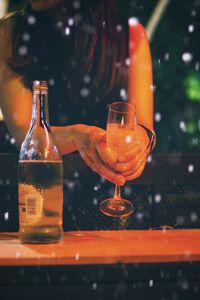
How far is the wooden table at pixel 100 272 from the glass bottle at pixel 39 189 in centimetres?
8

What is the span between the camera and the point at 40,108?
4.14ft

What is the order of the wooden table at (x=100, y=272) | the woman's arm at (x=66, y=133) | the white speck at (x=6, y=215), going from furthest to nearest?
the white speck at (x=6, y=215) → the woman's arm at (x=66, y=133) → the wooden table at (x=100, y=272)

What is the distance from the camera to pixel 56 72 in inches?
87.5

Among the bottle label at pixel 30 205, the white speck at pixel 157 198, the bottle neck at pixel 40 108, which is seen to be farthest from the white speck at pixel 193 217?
the bottle label at pixel 30 205

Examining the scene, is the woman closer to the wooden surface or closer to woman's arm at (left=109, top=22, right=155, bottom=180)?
woman's arm at (left=109, top=22, right=155, bottom=180)

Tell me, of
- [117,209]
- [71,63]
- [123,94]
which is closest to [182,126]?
[123,94]

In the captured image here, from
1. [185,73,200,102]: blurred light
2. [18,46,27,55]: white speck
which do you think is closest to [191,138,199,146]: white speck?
[185,73,200,102]: blurred light

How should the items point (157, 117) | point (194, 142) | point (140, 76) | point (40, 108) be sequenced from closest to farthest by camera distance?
point (40, 108) → point (140, 76) → point (157, 117) → point (194, 142)

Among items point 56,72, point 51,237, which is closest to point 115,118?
point 51,237

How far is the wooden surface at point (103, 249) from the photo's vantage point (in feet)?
3.06

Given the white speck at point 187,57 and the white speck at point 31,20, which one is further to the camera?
the white speck at point 187,57

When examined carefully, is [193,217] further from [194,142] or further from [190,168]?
[194,142]

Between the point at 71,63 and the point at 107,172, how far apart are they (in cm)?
103

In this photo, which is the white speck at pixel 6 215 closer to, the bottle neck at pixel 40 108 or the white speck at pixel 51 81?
the white speck at pixel 51 81
